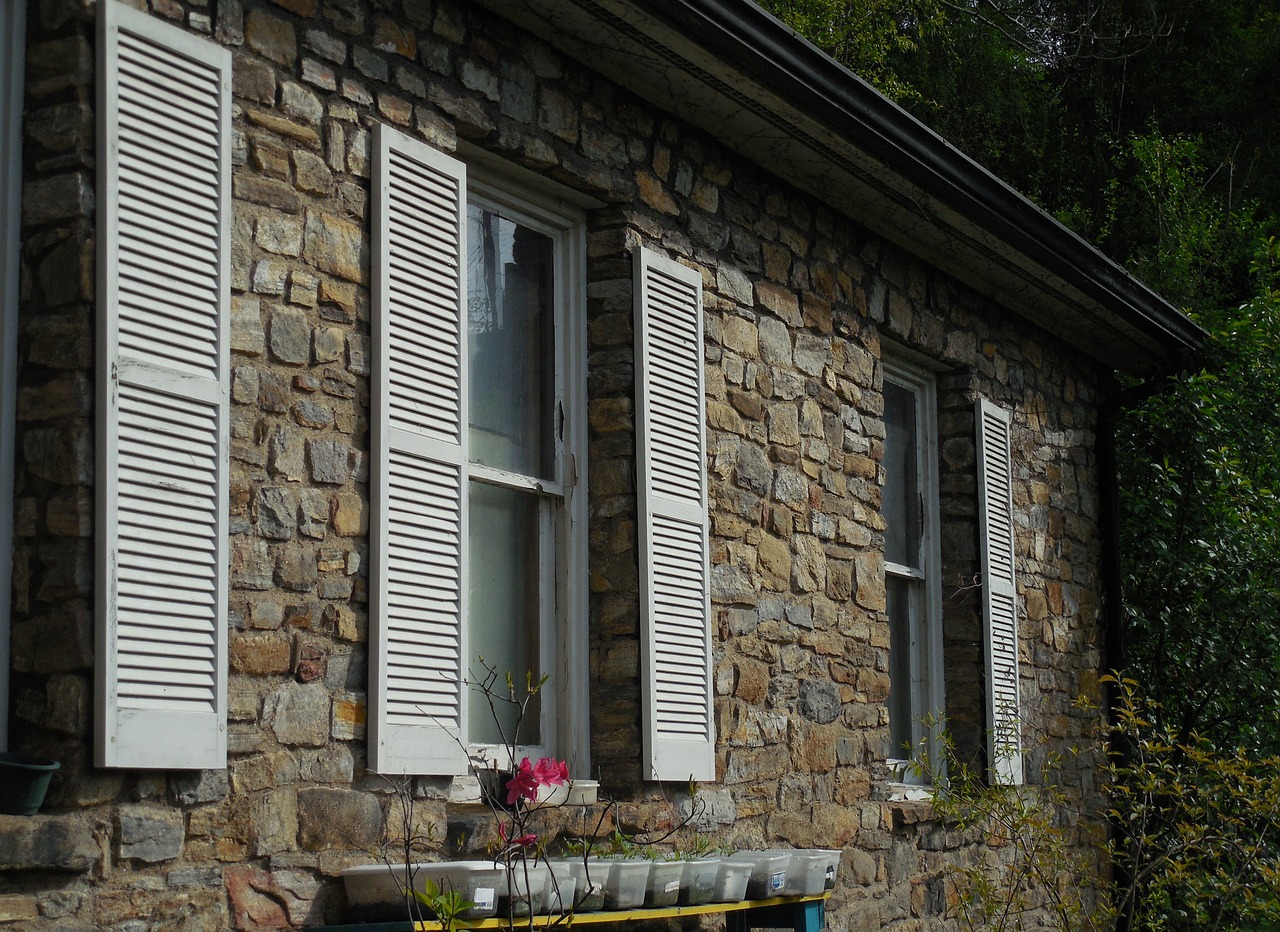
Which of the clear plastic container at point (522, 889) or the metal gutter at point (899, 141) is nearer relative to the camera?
the clear plastic container at point (522, 889)

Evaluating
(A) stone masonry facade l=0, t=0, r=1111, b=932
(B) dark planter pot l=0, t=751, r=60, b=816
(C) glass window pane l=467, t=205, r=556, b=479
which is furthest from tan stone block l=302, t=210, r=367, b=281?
(B) dark planter pot l=0, t=751, r=60, b=816

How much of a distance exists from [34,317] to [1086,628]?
6307 millimetres

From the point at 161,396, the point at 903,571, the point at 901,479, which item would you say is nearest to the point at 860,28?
the point at 901,479

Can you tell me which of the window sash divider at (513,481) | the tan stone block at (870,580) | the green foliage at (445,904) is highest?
the window sash divider at (513,481)

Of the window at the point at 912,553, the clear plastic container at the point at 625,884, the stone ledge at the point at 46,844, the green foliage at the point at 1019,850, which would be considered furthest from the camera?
the window at the point at 912,553

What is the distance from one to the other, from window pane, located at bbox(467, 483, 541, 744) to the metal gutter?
1.52 m

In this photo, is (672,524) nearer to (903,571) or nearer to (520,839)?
(520,839)

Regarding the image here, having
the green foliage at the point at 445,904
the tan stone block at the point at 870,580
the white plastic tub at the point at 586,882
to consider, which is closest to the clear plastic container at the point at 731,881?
the white plastic tub at the point at 586,882

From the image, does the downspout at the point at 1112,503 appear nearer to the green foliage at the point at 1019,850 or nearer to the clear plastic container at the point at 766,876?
the green foliage at the point at 1019,850

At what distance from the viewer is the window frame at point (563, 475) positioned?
4.73 meters

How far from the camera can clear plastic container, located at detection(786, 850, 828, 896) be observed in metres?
4.72

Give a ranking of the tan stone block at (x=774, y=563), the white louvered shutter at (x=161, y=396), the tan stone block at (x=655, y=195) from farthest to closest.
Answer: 1. the tan stone block at (x=774, y=563)
2. the tan stone block at (x=655, y=195)
3. the white louvered shutter at (x=161, y=396)

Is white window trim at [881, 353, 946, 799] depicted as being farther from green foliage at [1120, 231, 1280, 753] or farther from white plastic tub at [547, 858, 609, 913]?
white plastic tub at [547, 858, 609, 913]

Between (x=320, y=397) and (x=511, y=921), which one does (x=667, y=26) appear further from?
(x=511, y=921)
